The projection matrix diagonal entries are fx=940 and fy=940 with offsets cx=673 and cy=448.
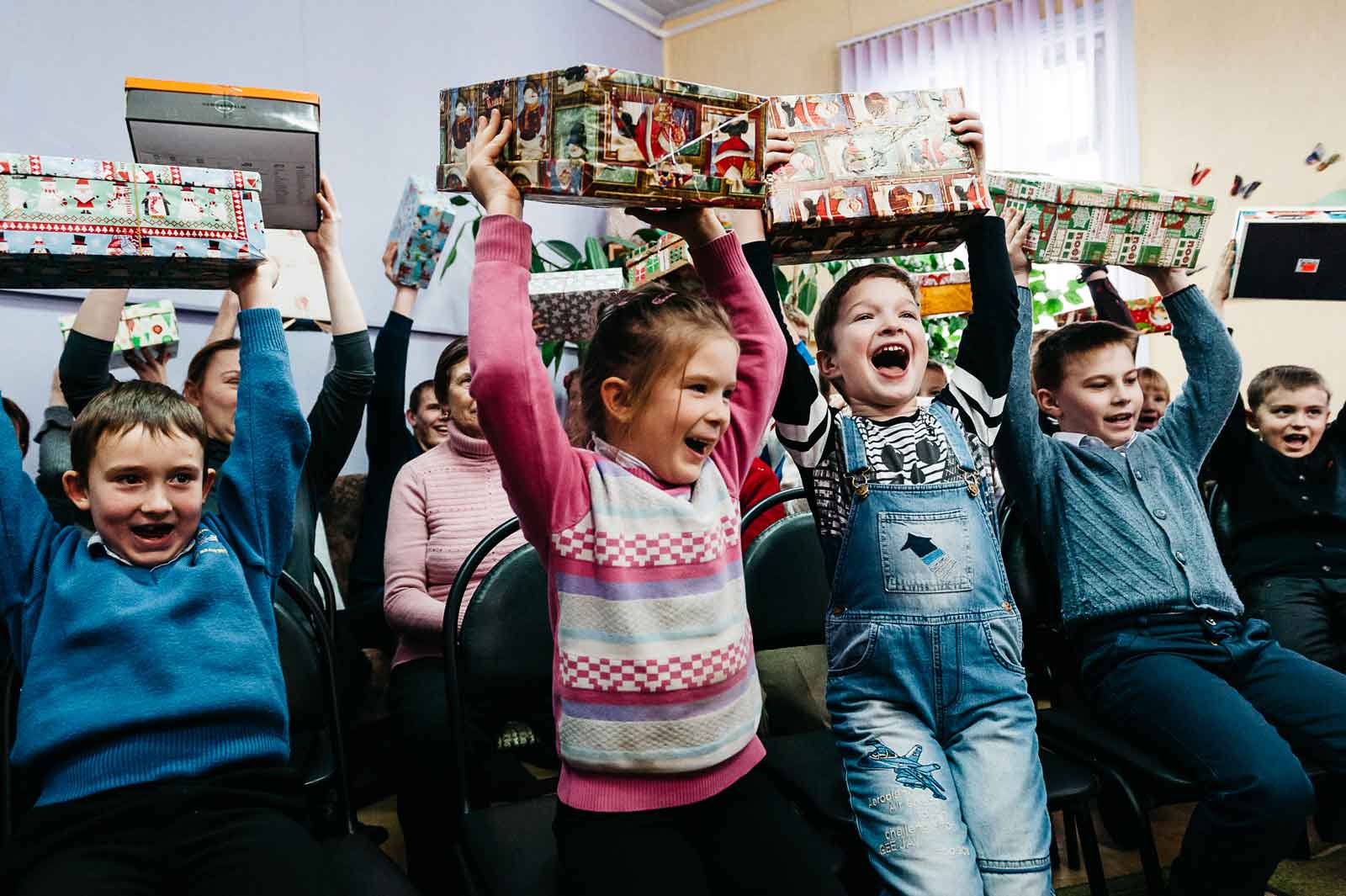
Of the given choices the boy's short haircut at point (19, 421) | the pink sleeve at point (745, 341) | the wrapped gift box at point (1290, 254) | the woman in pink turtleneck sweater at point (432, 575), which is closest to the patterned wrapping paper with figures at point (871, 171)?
the pink sleeve at point (745, 341)

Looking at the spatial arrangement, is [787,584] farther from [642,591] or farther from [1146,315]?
[1146,315]

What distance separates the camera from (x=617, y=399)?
123 centimetres

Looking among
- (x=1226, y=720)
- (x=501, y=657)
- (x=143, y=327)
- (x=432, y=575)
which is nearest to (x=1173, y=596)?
(x=1226, y=720)

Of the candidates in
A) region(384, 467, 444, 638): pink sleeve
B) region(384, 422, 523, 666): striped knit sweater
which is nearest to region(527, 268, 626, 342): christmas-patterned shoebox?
region(384, 422, 523, 666): striped knit sweater

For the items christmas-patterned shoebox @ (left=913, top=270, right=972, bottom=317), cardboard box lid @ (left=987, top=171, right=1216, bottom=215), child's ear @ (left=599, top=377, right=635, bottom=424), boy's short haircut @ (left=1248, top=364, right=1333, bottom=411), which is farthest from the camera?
christmas-patterned shoebox @ (left=913, top=270, right=972, bottom=317)

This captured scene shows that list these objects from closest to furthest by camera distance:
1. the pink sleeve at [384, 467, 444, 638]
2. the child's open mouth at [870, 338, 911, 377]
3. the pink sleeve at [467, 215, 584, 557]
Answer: the pink sleeve at [467, 215, 584, 557] → the child's open mouth at [870, 338, 911, 377] → the pink sleeve at [384, 467, 444, 638]

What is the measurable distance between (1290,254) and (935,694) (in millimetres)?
1371

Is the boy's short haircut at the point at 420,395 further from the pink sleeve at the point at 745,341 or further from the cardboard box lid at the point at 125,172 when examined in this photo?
the pink sleeve at the point at 745,341

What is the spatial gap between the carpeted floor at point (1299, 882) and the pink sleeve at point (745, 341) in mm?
1170

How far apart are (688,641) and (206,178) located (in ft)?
2.93

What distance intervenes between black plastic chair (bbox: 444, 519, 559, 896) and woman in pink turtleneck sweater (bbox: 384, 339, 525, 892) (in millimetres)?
179

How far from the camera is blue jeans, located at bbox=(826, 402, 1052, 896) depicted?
1.16 metres

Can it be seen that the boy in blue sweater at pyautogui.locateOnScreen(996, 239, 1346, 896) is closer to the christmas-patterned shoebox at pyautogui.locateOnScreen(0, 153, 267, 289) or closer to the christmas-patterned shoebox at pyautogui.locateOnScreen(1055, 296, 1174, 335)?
the christmas-patterned shoebox at pyautogui.locateOnScreen(1055, 296, 1174, 335)

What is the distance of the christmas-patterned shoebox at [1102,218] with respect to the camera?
1603mm
